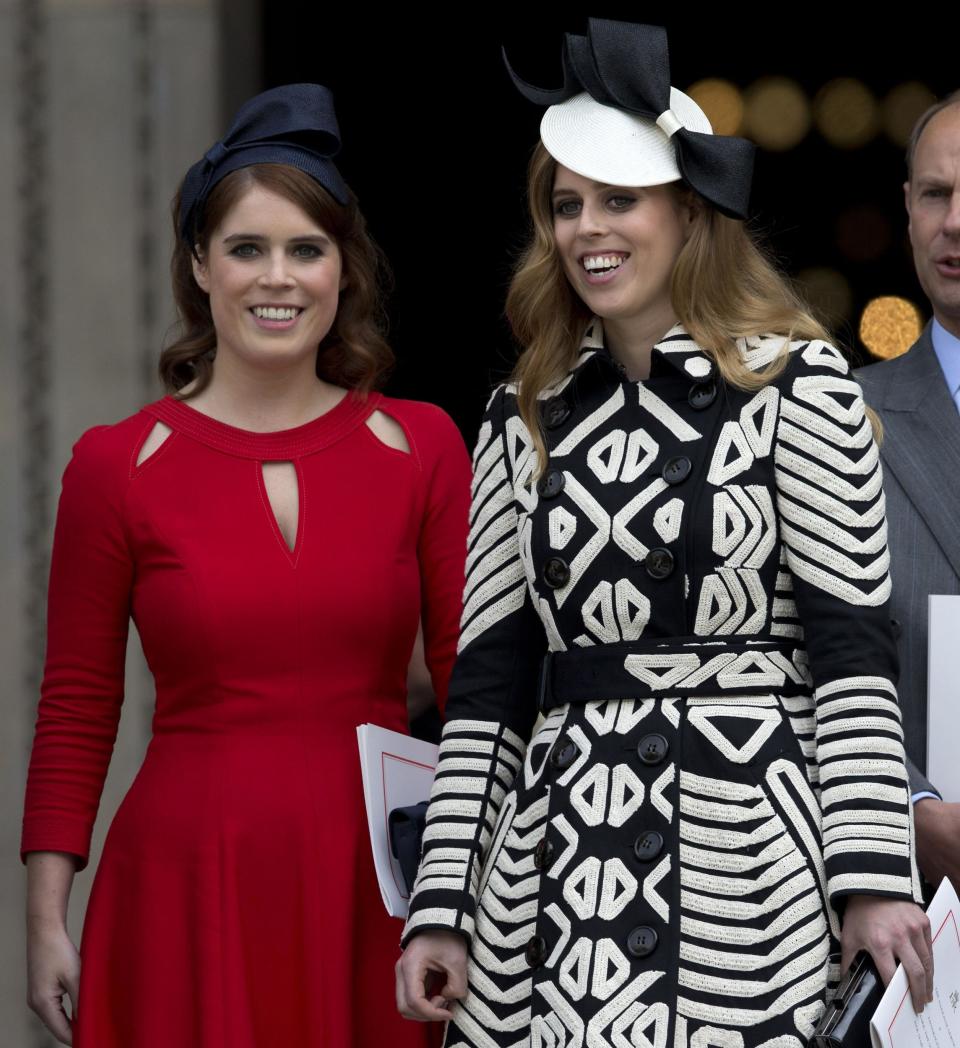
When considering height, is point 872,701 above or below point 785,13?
below

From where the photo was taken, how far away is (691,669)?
263 centimetres

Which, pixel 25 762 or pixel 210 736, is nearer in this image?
pixel 210 736

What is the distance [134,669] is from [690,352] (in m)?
3.25

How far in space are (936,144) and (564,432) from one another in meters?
0.98

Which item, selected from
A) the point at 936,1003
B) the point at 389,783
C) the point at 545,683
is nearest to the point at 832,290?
the point at 389,783

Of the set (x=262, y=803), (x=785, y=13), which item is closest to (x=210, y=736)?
(x=262, y=803)

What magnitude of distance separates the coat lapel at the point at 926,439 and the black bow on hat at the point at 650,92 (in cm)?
62

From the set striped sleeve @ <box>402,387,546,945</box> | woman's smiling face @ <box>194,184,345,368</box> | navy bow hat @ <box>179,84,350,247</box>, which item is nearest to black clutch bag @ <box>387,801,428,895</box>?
striped sleeve @ <box>402,387,546,945</box>

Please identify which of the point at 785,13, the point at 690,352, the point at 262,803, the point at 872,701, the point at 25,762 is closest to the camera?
the point at 872,701

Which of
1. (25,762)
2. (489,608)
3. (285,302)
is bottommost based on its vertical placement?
(25,762)

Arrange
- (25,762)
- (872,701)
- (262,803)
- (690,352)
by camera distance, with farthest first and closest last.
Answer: (25,762) → (262,803) → (690,352) → (872,701)

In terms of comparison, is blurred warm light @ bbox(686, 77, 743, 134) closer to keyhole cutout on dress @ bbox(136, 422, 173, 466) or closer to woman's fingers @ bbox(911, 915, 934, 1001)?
keyhole cutout on dress @ bbox(136, 422, 173, 466)

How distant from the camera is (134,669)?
570cm

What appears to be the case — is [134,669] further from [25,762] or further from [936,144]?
[936,144]
